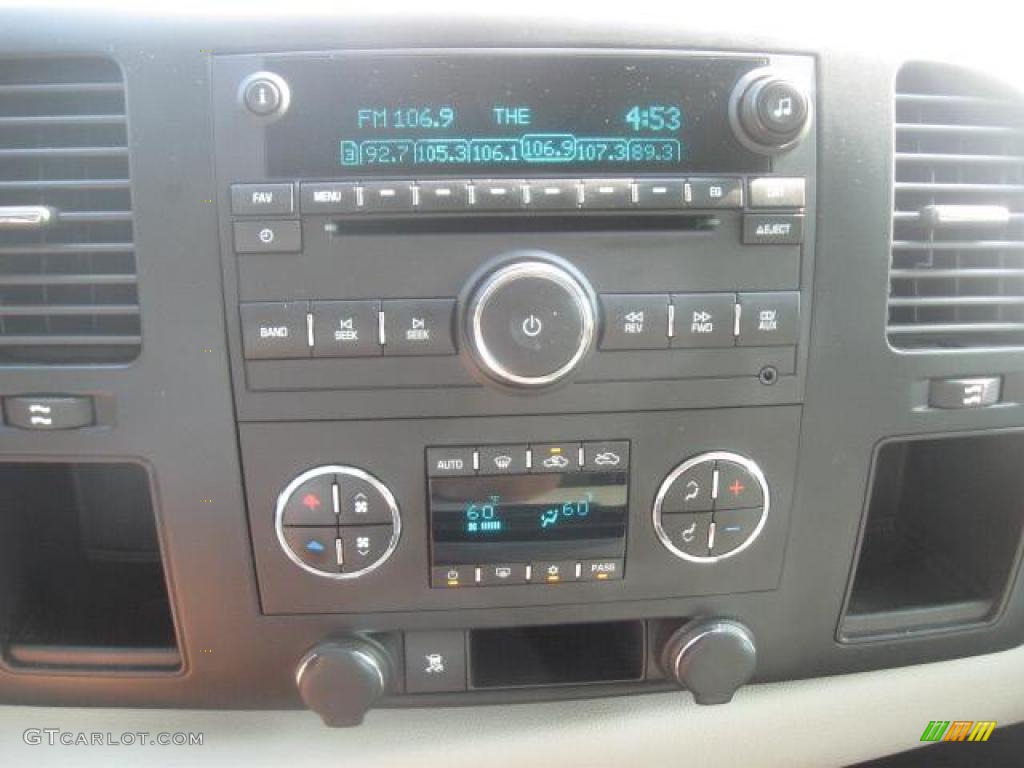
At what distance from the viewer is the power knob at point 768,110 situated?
0.72 m

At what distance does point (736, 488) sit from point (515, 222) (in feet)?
1.09

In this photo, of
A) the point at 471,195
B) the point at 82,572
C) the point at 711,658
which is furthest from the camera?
the point at 82,572

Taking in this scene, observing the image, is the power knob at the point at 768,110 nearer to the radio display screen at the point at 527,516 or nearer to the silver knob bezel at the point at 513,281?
the silver knob bezel at the point at 513,281

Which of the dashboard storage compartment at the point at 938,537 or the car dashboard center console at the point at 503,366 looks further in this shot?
the dashboard storage compartment at the point at 938,537

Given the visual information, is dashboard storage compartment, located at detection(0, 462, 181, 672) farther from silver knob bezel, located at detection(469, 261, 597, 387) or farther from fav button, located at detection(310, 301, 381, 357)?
silver knob bezel, located at detection(469, 261, 597, 387)

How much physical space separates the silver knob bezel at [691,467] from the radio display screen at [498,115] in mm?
272

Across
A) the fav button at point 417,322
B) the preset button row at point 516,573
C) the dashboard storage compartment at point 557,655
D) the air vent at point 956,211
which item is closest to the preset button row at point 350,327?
the fav button at point 417,322

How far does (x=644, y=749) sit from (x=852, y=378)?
0.45 meters

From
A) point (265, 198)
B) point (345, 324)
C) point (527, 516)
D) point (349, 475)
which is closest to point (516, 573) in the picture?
point (527, 516)

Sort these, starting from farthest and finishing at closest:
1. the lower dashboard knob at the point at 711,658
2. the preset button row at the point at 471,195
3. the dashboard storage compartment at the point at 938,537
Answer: the dashboard storage compartment at the point at 938,537 < the lower dashboard knob at the point at 711,658 < the preset button row at the point at 471,195

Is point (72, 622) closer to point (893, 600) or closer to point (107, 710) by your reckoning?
point (107, 710)

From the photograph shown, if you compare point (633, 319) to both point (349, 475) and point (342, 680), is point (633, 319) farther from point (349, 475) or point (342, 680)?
point (342, 680)

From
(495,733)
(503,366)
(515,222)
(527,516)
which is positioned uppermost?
(515,222)

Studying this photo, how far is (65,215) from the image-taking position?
2.41 ft
